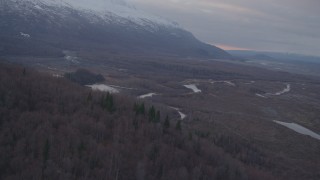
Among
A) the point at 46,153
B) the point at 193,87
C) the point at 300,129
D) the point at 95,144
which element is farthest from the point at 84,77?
the point at 46,153

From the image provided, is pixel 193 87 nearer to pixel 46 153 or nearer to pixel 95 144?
pixel 95 144

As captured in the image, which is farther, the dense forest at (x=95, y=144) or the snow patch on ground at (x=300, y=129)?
the snow patch on ground at (x=300, y=129)

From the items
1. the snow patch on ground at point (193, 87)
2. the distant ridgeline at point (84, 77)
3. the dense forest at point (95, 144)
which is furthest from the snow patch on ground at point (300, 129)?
the distant ridgeline at point (84, 77)

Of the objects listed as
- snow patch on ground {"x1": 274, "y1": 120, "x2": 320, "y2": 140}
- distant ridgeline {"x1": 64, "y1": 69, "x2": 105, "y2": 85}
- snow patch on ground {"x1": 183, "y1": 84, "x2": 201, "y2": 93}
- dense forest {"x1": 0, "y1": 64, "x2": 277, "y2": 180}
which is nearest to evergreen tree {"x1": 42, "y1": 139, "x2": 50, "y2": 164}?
dense forest {"x1": 0, "y1": 64, "x2": 277, "y2": 180}

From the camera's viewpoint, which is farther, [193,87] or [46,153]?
[193,87]

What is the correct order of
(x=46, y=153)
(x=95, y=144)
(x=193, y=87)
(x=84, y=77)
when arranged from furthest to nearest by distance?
(x=193, y=87) < (x=84, y=77) < (x=95, y=144) < (x=46, y=153)

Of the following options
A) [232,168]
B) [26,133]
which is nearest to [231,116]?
[232,168]

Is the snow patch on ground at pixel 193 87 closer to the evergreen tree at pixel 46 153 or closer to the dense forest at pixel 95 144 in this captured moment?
the dense forest at pixel 95 144

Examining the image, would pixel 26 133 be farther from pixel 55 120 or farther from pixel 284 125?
pixel 284 125
